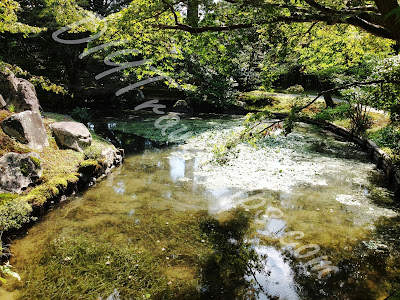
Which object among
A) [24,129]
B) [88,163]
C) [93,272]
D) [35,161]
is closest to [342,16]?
[93,272]

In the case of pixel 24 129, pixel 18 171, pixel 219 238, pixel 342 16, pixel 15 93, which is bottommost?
pixel 219 238

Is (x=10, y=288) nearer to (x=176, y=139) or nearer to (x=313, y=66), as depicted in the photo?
(x=176, y=139)

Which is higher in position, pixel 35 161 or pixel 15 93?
pixel 15 93

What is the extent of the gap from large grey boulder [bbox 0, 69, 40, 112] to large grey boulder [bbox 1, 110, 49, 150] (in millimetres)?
1815

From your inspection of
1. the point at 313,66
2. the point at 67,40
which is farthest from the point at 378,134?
the point at 67,40

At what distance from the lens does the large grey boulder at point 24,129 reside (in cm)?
661

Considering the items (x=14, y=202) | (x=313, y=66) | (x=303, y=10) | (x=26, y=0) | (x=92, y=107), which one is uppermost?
(x=26, y=0)

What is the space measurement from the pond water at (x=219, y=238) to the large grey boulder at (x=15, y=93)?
393cm

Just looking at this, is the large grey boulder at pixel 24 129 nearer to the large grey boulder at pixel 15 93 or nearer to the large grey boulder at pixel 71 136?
the large grey boulder at pixel 71 136

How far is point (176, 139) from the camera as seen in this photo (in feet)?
37.4

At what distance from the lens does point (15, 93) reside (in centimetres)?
853

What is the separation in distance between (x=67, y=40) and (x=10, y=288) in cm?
1474

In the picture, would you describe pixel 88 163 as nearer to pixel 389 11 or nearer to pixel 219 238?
pixel 219 238

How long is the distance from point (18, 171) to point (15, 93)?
14.9 feet
